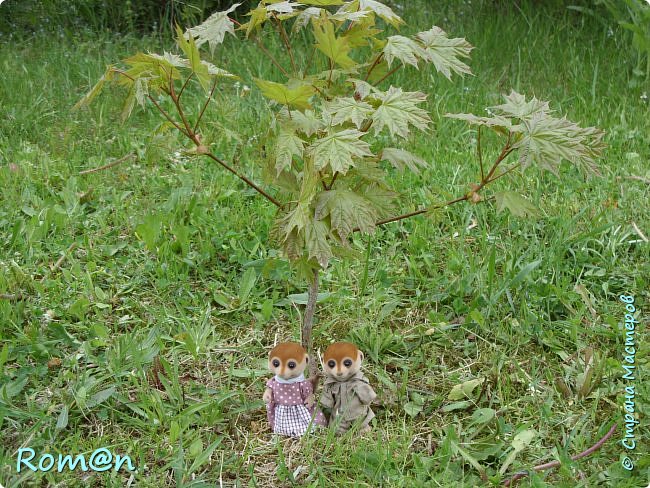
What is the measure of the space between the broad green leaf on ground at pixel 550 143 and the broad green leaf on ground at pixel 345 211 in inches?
17.4

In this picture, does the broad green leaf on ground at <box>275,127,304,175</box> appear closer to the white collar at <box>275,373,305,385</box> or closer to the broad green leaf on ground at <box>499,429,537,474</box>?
the white collar at <box>275,373,305,385</box>

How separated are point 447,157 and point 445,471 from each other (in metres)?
2.15

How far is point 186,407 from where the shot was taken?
248 centimetres

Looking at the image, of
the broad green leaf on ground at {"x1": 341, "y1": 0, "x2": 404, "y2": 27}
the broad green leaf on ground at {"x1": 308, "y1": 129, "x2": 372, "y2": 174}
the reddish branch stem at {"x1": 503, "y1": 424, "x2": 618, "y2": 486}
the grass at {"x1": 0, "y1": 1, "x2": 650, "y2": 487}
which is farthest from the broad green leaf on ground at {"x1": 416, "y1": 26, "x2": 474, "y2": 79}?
the reddish branch stem at {"x1": 503, "y1": 424, "x2": 618, "y2": 486}

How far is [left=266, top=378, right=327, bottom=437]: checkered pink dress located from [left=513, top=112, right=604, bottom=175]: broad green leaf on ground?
3.15 feet

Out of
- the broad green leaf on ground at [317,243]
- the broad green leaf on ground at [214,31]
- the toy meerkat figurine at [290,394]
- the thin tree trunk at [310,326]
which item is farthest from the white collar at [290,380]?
the broad green leaf on ground at [214,31]

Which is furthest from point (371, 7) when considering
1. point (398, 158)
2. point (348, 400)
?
point (348, 400)

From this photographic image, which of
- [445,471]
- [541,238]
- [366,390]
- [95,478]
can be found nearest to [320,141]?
[366,390]

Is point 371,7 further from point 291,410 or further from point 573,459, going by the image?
point 573,459

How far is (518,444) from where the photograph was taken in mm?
2289

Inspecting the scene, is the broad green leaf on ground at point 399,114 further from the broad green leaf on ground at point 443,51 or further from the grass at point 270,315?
the grass at point 270,315

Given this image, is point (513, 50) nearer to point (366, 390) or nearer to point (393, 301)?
point (393, 301)

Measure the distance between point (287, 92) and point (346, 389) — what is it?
922 mm

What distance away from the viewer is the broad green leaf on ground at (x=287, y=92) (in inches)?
77.8
